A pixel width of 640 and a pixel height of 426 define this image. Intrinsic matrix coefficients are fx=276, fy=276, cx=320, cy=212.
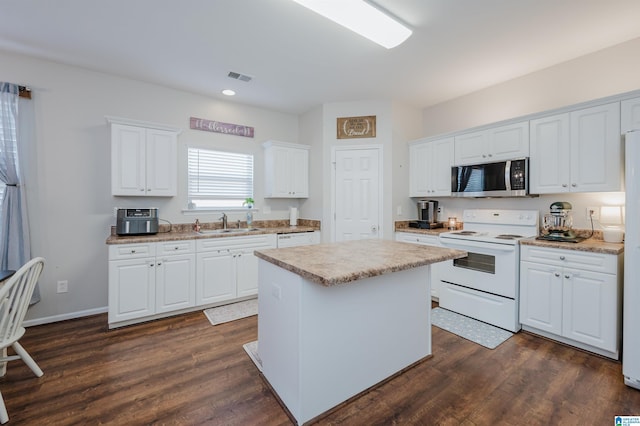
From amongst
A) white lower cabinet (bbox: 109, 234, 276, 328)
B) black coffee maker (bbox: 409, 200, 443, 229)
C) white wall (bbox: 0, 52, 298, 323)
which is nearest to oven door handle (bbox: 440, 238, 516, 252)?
black coffee maker (bbox: 409, 200, 443, 229)

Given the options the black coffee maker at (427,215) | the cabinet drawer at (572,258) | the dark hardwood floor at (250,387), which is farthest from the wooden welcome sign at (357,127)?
the dark hardwood floor at (250,387)

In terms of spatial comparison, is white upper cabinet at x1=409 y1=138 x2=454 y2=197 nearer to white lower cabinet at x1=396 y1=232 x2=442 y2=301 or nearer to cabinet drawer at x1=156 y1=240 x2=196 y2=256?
white lower cabinet at x1=396 y1=232 x2=442 y2=301

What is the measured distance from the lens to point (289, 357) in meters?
1.70

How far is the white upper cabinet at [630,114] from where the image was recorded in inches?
90.4

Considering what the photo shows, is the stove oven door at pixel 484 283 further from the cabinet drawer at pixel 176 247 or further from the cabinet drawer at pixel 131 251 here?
the cabinet drawer at pixel 131 251

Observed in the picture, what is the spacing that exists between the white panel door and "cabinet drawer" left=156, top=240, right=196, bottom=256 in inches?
78.7

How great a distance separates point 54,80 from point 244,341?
3.47 meters

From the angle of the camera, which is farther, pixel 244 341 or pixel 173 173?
pixel 173 173

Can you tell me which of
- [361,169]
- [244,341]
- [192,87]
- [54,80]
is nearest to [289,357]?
[244,341]

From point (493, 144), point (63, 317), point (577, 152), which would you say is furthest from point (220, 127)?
point (577, 152)

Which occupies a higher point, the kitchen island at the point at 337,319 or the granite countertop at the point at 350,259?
the granite countertop at the point at 350,259

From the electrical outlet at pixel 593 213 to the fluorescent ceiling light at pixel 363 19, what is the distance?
2.54 metres

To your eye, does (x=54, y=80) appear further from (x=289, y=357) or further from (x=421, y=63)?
(x=421, y=63)

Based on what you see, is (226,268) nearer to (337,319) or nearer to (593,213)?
(337,319)
